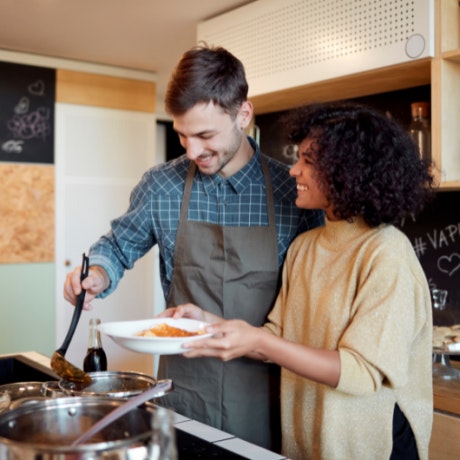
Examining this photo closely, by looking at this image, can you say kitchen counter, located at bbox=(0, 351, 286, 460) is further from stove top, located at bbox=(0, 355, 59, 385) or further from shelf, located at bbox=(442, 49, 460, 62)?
shelf, located at bbox=(442, 49, 460, 62)

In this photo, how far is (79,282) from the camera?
1.70 m

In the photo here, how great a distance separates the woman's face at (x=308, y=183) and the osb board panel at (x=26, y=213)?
113 inches

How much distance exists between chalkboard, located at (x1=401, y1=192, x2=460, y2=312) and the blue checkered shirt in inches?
35.6

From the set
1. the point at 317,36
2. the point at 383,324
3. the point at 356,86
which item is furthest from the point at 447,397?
the point at 317,36

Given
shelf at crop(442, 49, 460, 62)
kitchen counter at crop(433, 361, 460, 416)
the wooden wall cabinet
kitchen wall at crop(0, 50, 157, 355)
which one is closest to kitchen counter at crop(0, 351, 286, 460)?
kitchen counter at crop(433, 361, 460, 416)

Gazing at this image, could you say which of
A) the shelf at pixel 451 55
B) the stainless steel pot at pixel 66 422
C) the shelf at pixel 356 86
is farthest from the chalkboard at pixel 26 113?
the stainless steel pot at pixel 66 422

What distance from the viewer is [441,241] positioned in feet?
8.72

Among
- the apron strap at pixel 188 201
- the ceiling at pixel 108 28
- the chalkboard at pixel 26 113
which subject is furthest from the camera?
the chalkboard at pixel 26 113

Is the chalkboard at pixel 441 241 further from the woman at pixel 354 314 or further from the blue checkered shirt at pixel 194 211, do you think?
the woman at pixel 354 314

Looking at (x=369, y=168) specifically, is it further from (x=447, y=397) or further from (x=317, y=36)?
(x=317, y=36)

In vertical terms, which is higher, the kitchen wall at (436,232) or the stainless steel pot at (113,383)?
the kitchen wall at (436,232)

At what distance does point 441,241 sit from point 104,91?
2631 millimetres

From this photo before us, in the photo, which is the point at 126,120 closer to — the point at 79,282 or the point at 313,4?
the point at 313,4

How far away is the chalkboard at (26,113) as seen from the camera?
4.05 meters
